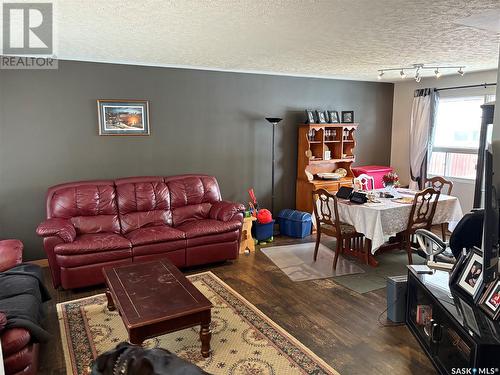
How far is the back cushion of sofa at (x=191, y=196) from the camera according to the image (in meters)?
4.79

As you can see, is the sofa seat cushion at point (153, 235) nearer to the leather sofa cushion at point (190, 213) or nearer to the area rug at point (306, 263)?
the leather sofa cushion at point (190, 213)

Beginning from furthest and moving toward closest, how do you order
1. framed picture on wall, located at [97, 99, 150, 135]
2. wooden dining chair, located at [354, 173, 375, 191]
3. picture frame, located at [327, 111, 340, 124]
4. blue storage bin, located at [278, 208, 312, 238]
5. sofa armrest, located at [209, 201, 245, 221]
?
picture frame, located at [327, 111, 340, 124] → blue storage bin, located at [278, 208, 312, 238] → wooden dining chair, located at [354, 173, 375, 191] → framed picture on wall, located at [97, 99, 150, 135] → sofa armrest, located at [209, 201, 245, 221]

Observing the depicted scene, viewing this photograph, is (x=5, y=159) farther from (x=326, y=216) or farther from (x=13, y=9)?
(x=326, y=216)

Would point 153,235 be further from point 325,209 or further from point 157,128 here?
point 325,209

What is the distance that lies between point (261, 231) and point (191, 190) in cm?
122

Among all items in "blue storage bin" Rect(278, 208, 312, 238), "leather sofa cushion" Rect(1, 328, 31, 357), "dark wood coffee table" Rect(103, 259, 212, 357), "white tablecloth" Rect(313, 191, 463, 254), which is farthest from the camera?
"blue storage bin" Rect(278, 208, 312, 238)

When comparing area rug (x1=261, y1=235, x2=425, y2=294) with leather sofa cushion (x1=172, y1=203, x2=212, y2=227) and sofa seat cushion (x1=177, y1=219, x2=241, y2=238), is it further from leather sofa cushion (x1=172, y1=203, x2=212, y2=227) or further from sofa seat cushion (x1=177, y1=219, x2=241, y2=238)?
leather sofa cushion (x1=172, y1=203, x2=212, y2=227)

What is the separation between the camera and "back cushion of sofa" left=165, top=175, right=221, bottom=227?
15.7ft

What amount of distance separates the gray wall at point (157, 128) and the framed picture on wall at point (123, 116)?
0.08 m

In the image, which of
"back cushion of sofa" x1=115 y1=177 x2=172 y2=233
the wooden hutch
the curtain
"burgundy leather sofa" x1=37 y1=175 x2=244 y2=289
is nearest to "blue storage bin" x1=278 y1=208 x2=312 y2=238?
the wooden hutch

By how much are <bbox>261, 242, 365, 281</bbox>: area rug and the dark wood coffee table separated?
1.61 m

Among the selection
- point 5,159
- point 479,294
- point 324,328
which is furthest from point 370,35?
point 5,159

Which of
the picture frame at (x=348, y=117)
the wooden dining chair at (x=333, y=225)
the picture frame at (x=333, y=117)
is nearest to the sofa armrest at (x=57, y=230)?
the wooden dining chair at (x=333, y=225)

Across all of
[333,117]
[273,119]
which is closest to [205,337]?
[273,119]
